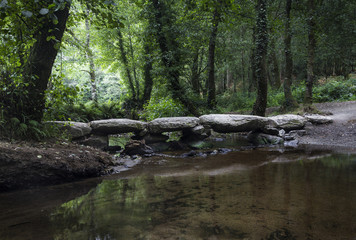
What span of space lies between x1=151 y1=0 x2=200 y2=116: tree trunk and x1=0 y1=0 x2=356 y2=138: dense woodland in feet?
0.15

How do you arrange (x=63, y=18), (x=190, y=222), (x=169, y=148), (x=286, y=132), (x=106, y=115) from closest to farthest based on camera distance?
(x=190, y=222) < (x=63, y=18) < (x=169, y=148) < (x=286, y=132) < (x=106, y=115)

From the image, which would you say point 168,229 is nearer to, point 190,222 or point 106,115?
point 190,222

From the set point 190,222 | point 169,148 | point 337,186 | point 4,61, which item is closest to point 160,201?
point 190,222

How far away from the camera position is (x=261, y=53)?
402 inches

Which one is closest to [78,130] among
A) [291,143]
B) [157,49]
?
[157,49]

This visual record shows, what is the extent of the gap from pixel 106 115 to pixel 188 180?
12.5 m

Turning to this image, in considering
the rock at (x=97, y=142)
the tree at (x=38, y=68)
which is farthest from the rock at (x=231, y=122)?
the tree at (x=38, y=68)

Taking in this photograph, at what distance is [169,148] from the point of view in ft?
26.7

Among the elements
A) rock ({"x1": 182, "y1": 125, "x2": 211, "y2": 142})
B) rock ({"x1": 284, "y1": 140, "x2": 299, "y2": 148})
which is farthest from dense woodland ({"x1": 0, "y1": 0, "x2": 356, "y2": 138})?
rock ({"x1": 182, "y1": 125, "x2": 211, "y2": 142})

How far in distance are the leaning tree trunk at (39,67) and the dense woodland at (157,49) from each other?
0.02 metres

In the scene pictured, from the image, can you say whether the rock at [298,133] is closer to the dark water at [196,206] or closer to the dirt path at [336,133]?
the dirt path at [336,133]

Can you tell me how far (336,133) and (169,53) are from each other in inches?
292

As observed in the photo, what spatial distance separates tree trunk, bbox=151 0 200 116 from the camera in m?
11.0

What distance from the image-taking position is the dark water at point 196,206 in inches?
81.5
